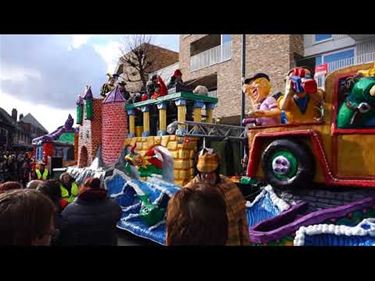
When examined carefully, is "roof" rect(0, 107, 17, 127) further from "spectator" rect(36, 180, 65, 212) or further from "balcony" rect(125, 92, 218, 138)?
"balcony" rect(125, 92, 218, 138)

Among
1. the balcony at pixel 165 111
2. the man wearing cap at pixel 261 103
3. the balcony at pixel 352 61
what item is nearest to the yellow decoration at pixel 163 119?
the balcony at pixel 165 111

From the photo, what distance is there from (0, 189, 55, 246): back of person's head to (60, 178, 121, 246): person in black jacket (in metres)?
0.83

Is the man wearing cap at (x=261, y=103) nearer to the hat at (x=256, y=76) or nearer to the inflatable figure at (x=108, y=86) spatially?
the hat at (x=256, y=76)

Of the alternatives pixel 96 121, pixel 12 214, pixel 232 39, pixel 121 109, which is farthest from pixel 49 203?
pixel 232 39

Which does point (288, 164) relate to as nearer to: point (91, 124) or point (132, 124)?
point (132, 124)

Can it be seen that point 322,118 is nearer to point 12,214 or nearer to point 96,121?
point 12,214

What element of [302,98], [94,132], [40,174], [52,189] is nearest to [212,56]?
[94,132]

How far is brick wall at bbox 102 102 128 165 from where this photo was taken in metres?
5.66

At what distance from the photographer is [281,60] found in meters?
8.96

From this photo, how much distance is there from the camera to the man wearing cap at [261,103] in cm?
379

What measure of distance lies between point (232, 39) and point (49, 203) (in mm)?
9455

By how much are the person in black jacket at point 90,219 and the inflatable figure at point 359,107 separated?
2010 mm

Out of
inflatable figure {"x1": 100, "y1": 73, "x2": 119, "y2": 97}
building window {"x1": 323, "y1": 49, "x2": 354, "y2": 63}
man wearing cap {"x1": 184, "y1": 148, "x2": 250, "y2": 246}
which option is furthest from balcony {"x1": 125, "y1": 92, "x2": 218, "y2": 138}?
building window {"x1": 323, "y1": 49, "x2": 354, "y2": 63}

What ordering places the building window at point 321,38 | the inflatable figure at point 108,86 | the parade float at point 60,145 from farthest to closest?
1. the building window at point 321,38
2. the parade float at point 60,145
3. the inflatable figure at point 108,86
